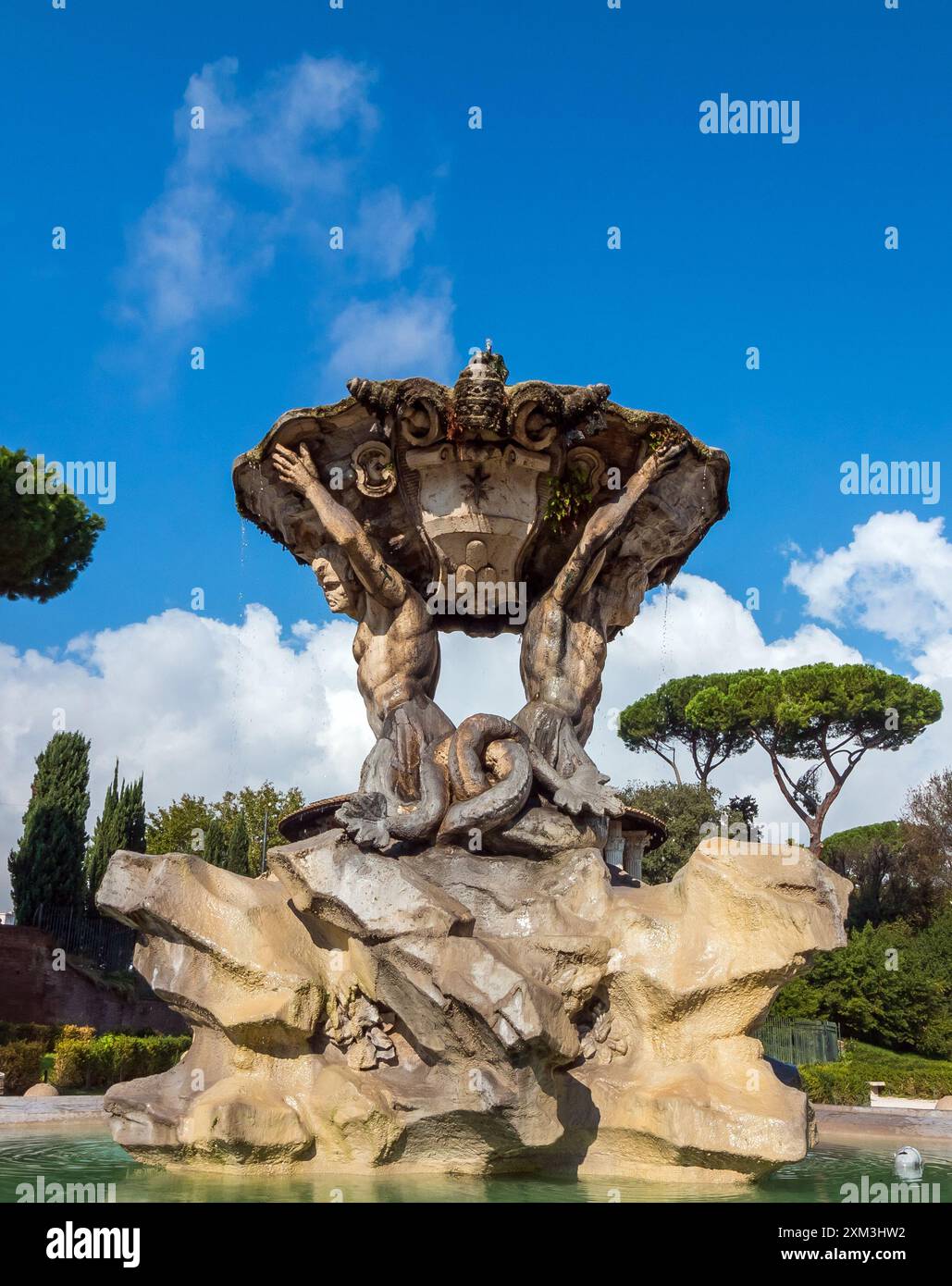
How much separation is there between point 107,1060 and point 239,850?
16.2m

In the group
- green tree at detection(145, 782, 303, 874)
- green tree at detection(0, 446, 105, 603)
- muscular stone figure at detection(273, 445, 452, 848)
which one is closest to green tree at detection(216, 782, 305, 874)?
green tree at detection(145, 782, 303, 874)

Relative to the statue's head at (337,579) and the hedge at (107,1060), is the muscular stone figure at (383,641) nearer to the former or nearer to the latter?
the statue's head at (337,579)

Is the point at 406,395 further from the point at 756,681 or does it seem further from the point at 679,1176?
the point at 756,681

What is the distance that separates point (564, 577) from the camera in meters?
8.62

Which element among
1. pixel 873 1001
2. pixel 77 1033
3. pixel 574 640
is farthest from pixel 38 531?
pixel 873 1001

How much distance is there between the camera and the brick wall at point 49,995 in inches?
899

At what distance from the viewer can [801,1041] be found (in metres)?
20.4

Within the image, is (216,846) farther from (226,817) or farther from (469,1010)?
(469,1010)

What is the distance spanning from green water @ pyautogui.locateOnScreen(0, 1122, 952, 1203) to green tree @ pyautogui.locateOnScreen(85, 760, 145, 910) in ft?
88.4

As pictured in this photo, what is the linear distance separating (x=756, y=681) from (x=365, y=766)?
30891 millimetres

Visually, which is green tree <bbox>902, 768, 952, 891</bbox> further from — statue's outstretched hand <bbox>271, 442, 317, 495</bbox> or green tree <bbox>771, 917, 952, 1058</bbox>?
statue's outstretched hand <bbox>271, 442, 317, 495</bbox>

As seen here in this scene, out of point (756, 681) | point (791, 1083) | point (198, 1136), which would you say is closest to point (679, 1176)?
point (791, 1083)

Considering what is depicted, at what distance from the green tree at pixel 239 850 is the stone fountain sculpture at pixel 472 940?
22322 millimetres
